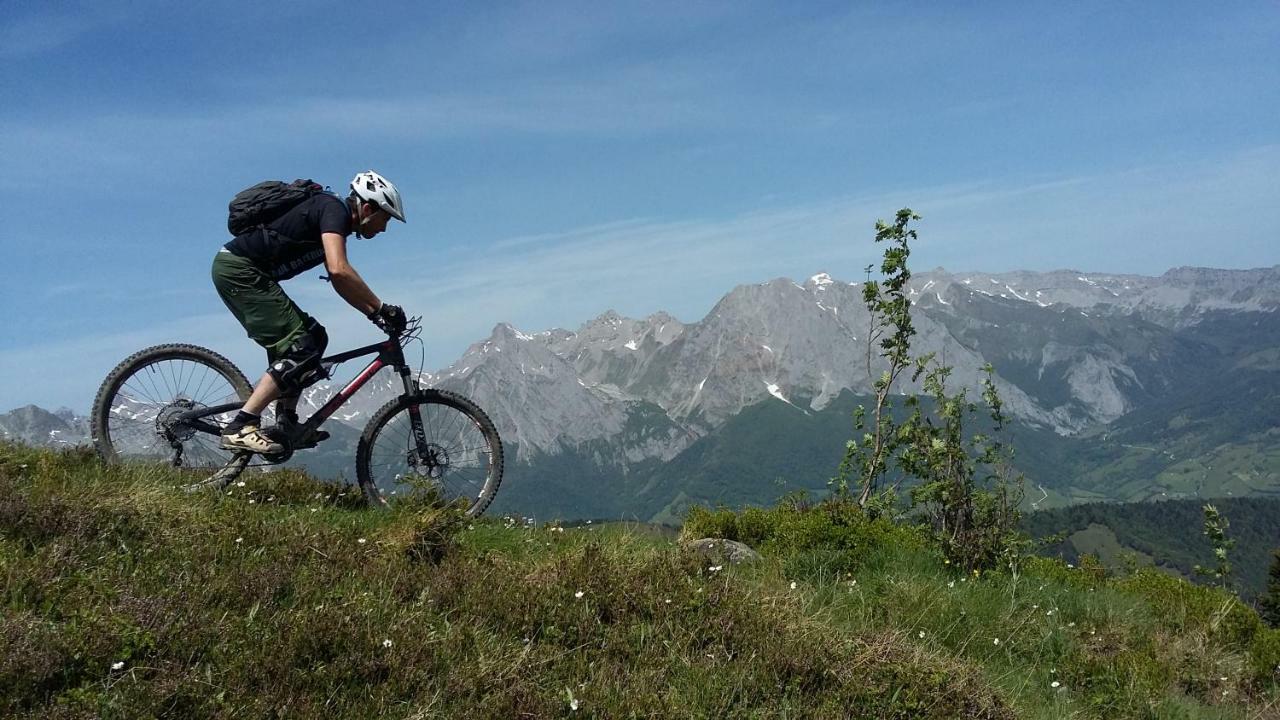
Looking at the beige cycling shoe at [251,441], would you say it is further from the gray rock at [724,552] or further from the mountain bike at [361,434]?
the gray rock at [724,552]

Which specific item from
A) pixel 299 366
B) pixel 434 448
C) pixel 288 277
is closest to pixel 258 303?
pixel 288 277

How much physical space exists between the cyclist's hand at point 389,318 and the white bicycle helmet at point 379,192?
37.9 inches

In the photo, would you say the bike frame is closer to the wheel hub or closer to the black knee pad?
the black knee pad

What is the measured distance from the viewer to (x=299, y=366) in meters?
8.26

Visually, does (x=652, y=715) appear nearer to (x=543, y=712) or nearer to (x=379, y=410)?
(x=543, y=712)

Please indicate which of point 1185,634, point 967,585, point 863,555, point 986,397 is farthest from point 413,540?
point 986,397

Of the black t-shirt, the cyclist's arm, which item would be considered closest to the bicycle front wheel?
the cyclist's arm

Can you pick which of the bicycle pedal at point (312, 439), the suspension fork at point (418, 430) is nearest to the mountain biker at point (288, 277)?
the bicycle pedal at point (312, 439)

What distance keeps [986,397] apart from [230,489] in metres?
12.7

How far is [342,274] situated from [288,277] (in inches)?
28.7

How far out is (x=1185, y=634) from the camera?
8.90m

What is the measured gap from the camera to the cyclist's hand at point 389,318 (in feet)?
28.3

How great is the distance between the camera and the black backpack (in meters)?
8.03

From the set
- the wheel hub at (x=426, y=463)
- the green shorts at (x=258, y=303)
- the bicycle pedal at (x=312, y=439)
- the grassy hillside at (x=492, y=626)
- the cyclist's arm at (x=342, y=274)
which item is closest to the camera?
the grassy hillside at (x=492, y=626)
